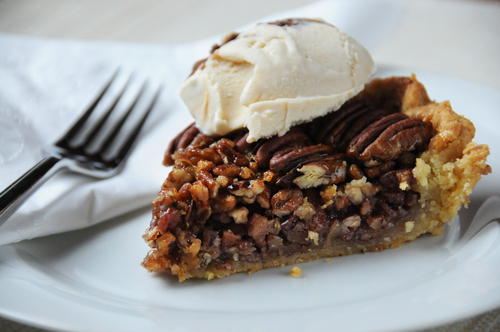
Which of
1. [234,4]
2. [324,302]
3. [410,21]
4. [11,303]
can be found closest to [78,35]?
[234,4]

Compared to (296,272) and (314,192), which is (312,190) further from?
(296,272)

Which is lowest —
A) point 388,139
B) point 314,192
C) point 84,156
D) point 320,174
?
point 84,156

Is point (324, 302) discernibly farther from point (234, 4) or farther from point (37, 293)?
point (234, 4)

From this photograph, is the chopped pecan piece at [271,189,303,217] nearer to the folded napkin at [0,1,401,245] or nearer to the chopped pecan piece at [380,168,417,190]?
the chopped pecan piece at [380,168,417,190]

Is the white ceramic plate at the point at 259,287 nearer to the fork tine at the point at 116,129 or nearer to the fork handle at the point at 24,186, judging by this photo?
the fork handle at the point at 24,186

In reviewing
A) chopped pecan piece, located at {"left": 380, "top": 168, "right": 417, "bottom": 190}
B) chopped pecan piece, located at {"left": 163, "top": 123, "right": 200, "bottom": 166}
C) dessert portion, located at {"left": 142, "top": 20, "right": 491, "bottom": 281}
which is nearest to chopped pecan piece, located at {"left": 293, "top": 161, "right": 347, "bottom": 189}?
dessert portion, located at {"left": 142, "top": 20, "right": 491, "bottom": 281}

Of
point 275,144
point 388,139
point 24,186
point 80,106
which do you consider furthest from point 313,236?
point 80,106

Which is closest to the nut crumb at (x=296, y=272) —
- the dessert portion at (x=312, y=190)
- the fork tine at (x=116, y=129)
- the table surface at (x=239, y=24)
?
the dessert portion at (x=312, y=190)
